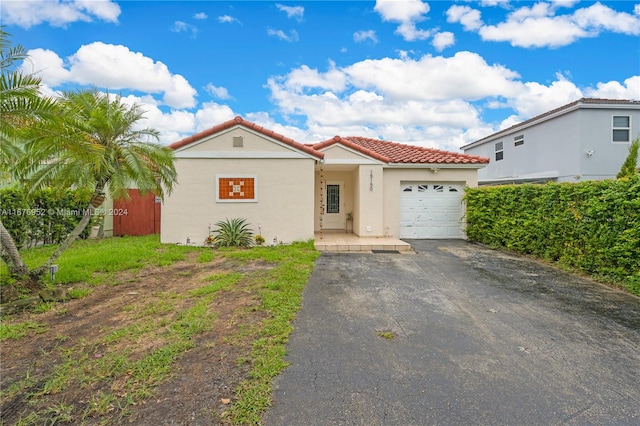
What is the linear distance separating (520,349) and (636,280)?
4.34m

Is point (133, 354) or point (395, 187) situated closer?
point (133, 354)

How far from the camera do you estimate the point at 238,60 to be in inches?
555

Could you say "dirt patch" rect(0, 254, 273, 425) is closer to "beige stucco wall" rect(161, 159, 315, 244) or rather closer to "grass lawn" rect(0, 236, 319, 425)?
"grass lawn" rect(0, 236, 319, 425)

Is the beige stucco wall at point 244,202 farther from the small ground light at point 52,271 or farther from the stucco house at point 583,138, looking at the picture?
the stucco house at point 583,138

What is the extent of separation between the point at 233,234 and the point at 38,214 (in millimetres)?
6519

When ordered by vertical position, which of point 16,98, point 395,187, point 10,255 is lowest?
point 10,255

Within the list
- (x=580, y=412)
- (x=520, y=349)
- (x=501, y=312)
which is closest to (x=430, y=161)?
(x=501, y=312)

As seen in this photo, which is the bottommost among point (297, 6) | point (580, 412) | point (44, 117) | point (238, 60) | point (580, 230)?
point (580, 412)

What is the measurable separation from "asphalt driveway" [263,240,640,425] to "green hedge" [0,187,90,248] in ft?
25.4

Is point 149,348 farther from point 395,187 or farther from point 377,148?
point 377,148

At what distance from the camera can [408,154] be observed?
13977 millimetres

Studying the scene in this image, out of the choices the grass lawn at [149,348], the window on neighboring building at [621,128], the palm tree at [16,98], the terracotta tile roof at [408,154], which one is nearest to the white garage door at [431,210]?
the terracotta tile roof at [408,154]

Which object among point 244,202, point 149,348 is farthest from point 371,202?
point 149,348

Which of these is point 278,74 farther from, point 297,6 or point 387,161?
point 387,161
